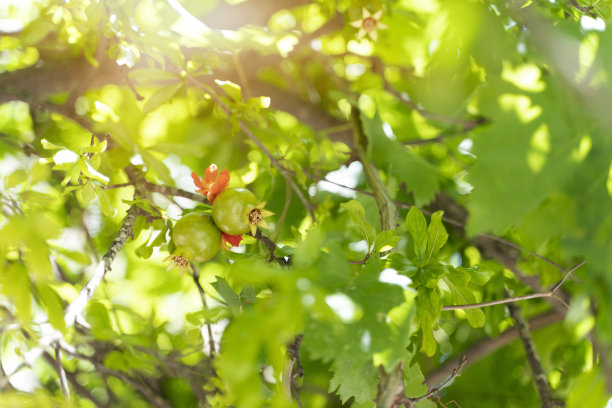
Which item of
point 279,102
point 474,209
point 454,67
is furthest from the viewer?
point 279,102

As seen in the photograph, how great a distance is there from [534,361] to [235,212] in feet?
1.92

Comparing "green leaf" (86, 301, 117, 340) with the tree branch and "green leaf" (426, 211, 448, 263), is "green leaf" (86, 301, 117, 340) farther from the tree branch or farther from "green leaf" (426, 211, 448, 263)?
"green leaf" (426, 211, 448, 263)

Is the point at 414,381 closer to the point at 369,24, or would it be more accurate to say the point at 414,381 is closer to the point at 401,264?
the point at 401,264

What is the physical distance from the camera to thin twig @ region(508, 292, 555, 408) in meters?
0.74

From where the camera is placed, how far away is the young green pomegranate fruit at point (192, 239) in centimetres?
59

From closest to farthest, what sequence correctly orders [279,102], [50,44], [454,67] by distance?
[454,67], [50,44], [279,102]

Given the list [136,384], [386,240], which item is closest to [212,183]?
[386,240]

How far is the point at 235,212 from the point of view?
598 mm

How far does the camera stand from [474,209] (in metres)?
0.34

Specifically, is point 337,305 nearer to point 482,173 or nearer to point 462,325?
point 482,173

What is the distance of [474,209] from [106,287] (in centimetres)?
87

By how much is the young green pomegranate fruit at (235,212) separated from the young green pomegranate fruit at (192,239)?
0.06 ft

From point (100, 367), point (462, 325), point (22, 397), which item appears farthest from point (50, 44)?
point (462, 325)

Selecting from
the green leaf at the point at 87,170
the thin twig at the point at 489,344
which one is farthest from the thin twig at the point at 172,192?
the thin twig at the point at 489,344
